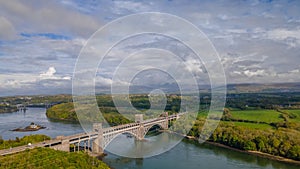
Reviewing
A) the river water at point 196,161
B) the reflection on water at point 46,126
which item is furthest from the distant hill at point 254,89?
the river water at point 196,161

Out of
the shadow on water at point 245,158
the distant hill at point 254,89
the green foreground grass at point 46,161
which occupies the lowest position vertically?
the shadow on water at point 245,158

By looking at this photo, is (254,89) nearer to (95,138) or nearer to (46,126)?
(46,126)

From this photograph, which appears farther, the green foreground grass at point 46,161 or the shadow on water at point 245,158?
the shadow on water at point 245,158

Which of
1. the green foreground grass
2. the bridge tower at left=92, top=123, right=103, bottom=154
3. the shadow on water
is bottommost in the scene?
the shadow on water

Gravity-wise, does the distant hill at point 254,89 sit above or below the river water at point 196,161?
above

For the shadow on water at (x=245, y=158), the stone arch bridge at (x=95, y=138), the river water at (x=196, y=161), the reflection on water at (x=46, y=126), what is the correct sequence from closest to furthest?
the stone arch bridge at (x=95, y=138) → the river water at (x=196, y=161) → the shadow on water at (x=245, y=158) → the reflection on water at (x=46, y=126)

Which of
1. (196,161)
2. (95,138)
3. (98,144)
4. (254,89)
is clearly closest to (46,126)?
(95,138)

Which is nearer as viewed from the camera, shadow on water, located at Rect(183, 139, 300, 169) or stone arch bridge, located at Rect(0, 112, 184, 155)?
stone arch bridge, located at Rect(0, 112, 184, 155)

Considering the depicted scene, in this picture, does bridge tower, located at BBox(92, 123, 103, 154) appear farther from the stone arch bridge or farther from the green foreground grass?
the green foreground grass

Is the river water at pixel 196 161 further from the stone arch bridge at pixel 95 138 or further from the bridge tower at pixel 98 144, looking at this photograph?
the stone arch bridge at pixel 95 138

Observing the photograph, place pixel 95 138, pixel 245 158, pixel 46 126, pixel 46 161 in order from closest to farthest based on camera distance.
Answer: pixel 46 161 < pixel 245 158 < pixel 95 138 < pixel 46 126

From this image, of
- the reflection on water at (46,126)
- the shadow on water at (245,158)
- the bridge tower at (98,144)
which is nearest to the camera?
the shadow on water at (245,158)

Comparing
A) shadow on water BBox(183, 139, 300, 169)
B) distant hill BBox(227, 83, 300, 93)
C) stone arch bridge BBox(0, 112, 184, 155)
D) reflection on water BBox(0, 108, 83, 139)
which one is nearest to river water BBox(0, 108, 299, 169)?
shadow on water BBox(183, 139, 300, 169)
